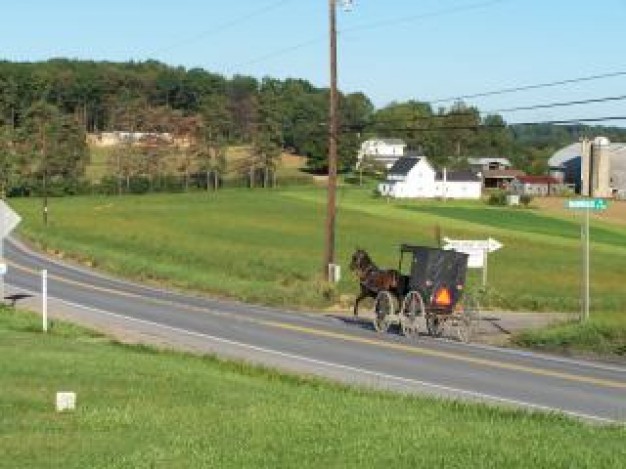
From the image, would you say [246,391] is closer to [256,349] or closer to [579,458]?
[579,458]

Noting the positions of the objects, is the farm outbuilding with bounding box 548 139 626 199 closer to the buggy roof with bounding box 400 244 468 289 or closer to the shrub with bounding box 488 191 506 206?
the shrub with bounding box 488 191 506 206

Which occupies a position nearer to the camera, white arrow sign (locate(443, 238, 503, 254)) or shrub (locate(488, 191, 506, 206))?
white arrow sign (locate(443, 238, 503, 254))

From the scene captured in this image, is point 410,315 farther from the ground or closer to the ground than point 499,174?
closer to the ground

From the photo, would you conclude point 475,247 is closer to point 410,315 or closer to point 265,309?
point 265,309

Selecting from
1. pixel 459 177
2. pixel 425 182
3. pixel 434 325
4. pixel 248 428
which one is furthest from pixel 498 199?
pixel 248 428

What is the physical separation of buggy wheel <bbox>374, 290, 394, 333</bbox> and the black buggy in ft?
0.21

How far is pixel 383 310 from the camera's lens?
99.2 feet

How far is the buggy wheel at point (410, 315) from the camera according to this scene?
94.5ft

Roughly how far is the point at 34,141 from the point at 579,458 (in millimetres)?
148035

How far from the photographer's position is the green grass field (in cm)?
806

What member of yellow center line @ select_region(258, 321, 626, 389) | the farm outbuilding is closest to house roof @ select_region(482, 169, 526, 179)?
the farm outbuilding

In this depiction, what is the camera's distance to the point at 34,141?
150 m

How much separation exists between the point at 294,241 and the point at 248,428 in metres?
67.0

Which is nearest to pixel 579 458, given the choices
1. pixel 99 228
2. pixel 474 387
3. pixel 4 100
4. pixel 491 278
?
pixel 474 387
